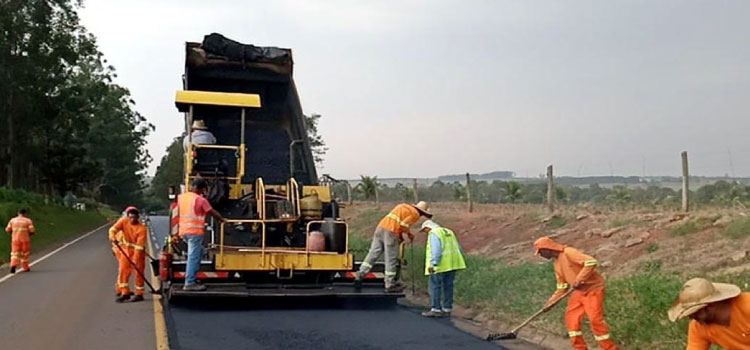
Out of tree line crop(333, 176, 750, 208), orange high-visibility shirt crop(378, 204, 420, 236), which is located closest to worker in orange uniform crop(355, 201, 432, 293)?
orange high-visibility shirt crop(378, 204, 420, 236)

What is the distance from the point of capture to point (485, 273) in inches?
487

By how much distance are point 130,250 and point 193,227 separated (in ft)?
6.43

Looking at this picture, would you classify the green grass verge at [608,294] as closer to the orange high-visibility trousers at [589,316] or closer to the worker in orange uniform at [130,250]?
the orange high-visibility trousers at [589,316]

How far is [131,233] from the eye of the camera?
1196 cm

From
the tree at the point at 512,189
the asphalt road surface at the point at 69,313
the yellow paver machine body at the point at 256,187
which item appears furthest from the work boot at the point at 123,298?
the tree at the point at 512,189

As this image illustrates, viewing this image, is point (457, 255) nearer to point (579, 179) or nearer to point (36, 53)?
point (579, 179)

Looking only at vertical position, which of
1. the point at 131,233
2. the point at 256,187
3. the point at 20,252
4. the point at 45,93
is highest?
the point at 45,93

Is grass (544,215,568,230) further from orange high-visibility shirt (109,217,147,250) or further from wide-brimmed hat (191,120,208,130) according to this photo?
orange high-visibility shirt (109,217,147,250)

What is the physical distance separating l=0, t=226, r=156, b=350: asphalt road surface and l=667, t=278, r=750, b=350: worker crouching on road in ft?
18.0

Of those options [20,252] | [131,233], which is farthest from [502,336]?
[20,252]

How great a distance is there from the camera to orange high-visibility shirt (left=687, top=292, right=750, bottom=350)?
14.8 feet

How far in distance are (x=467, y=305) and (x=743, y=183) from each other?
973 cm

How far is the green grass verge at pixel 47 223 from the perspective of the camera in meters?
24.9

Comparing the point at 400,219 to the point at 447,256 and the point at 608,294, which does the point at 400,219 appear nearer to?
the point at 447,256
